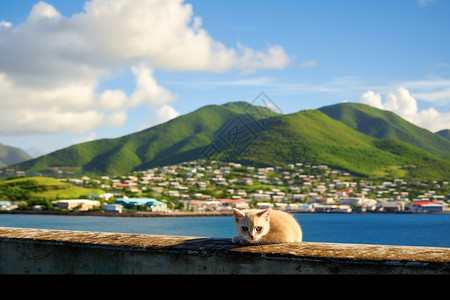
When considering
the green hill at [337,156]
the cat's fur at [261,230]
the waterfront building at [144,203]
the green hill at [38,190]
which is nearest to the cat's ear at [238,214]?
the cat's fur at [261,230]

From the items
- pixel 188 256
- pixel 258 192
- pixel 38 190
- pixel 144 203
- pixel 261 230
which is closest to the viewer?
pixel 188 256

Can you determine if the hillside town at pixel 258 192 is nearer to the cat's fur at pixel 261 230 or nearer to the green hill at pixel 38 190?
the green hill at pixel 38 190

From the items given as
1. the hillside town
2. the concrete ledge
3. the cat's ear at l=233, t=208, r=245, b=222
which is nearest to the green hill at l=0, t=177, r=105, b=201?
the hillside town

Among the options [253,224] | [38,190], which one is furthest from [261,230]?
[38,190]

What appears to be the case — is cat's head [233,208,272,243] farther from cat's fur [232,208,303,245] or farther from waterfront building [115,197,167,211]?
waterfront building [115,197,167,211]

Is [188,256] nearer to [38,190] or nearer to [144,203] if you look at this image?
[144,203]

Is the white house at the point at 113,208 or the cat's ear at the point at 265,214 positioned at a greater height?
the cat's ear at the point at 265,214

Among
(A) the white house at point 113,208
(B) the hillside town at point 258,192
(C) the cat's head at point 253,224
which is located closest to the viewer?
(C) the cat's head at point 253,224
